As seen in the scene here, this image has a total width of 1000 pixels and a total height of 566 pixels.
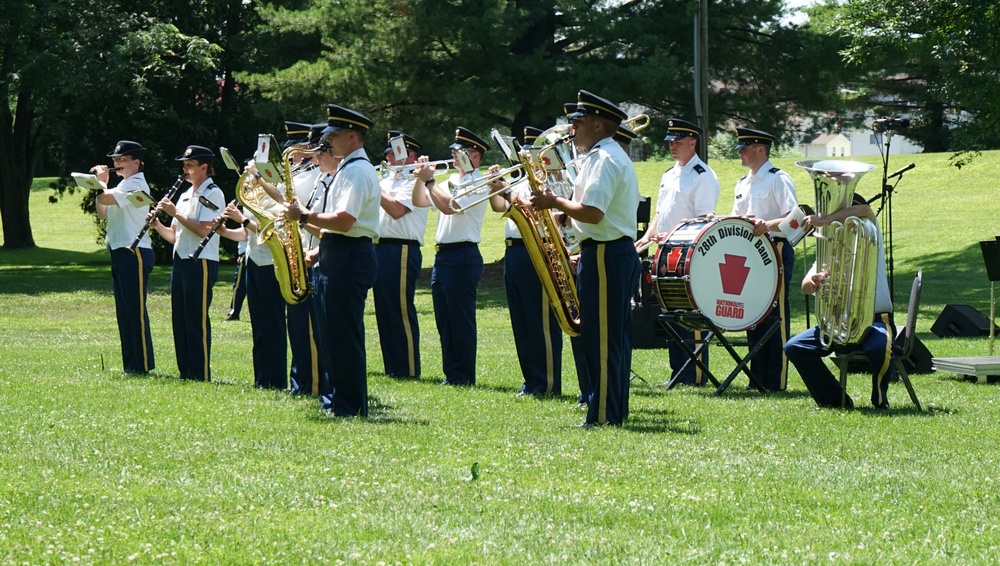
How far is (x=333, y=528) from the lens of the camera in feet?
18.9

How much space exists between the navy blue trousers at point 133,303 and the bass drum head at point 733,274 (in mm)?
5349

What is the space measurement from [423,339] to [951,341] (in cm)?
725

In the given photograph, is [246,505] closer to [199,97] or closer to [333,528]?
[333,528]

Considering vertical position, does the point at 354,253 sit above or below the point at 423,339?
above

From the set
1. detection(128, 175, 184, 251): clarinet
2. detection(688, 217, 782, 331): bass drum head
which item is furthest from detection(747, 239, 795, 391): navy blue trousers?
detection(128, 175, 184, 251): clarinet

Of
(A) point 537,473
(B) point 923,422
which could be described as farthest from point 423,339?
(A) point 537,473

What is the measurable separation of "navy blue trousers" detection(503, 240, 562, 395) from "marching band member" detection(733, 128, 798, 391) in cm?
170

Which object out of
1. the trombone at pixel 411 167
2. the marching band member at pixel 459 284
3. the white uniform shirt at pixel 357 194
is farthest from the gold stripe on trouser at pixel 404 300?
the white uniform shirt at pixel 357 194

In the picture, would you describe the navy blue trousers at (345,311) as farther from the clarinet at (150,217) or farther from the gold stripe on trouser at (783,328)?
the gold stripe on trouser at (783,328)

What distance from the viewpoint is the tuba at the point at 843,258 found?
9.16 meters

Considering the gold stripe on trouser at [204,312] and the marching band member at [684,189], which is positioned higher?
the marching band member at [684,189]

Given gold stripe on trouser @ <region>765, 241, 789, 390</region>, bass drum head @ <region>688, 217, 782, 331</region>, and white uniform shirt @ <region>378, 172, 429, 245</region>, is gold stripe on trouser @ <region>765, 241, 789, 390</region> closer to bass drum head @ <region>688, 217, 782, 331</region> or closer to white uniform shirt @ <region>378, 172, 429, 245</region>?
bass drum head @ <region>688, 217, 782, 331</region>

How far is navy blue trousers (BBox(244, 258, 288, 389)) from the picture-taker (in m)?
11.5

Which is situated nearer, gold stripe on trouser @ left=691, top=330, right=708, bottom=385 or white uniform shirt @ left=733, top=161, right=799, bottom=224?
white uniform shirt @ left=733, top=161, right=799, bottom=224
